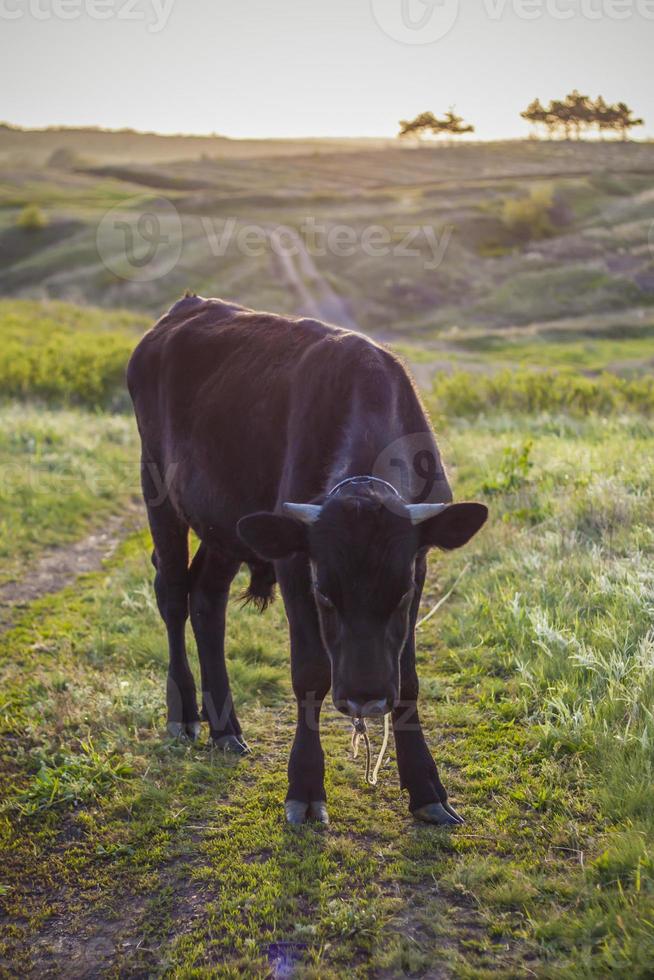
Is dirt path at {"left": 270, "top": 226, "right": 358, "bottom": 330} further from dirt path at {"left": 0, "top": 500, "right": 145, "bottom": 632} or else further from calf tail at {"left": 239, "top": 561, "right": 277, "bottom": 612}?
calf tail at {"left": 239, "top": 561, "right": 277, "bottom": 612}

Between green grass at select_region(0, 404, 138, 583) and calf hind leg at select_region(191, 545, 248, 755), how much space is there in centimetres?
348

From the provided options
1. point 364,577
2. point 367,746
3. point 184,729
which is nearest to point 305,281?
point 184,729

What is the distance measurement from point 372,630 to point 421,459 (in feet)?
3.69

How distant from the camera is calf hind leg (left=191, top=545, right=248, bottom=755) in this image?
5.38 m

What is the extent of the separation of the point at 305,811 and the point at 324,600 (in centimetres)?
123

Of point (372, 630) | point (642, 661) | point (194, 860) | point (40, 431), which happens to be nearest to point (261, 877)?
point (194, 860)

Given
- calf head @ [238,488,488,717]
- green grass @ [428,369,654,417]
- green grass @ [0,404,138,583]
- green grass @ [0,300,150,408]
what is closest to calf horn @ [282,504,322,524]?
calf head @ [238,488,488,717]

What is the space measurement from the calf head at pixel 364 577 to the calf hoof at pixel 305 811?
974 millimetres

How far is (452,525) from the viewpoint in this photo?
3.98 meters

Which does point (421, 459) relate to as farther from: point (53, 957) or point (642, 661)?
point (53, 957)

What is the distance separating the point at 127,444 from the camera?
14.9m

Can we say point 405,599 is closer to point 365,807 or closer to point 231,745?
point 365,807

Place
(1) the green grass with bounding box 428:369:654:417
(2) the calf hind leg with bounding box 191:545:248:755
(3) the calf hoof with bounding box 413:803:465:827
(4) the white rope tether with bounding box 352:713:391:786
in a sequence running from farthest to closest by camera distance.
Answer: (1) the green grass with bounding box 428:369:654:417 → (2) the calf hind leg with bounding box 191:545:248:755 → (3) the calf hoof with bounding box 413:803:465:827 → (4) the white rope tether with bounding box 352:713:391:786

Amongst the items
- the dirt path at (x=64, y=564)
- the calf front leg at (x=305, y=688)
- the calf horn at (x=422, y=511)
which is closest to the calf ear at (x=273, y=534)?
the calf front leg at (x=305, y=688)
